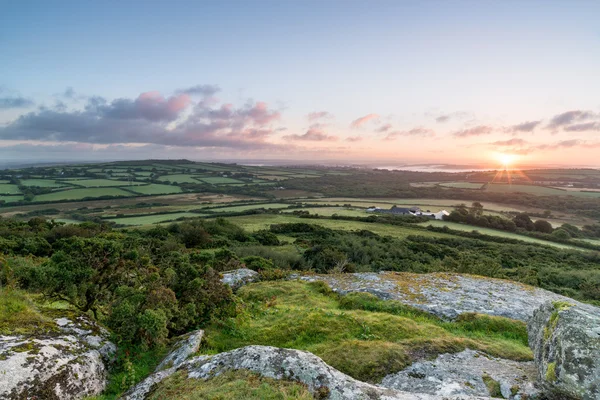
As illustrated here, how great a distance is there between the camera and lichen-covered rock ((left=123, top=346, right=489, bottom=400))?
625 cm

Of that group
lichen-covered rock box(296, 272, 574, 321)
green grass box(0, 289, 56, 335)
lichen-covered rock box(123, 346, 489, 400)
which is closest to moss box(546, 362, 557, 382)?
lichen-covered rock box(123, 346, 489, 400)

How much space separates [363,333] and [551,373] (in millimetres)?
5463

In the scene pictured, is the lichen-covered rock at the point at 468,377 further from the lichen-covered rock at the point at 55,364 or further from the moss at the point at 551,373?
the lichen-covered rock at the point at 55,364

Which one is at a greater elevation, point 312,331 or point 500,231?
point 312,331

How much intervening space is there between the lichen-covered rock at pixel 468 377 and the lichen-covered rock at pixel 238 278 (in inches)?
447

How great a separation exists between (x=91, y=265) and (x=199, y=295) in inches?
150

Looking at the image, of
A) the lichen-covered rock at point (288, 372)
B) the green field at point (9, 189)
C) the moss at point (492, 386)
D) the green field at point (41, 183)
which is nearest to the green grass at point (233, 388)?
the lichen-covered rock at point (288, 372)

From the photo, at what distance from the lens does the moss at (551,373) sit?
6174mm

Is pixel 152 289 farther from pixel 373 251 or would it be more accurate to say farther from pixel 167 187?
pixel 167 187

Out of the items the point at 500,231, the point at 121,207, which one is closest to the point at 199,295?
the point at 500,231

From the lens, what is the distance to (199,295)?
37.5 ft

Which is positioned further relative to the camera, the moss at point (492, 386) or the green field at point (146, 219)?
the green field at point (146, 219)

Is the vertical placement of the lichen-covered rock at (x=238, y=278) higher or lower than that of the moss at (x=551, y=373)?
lower

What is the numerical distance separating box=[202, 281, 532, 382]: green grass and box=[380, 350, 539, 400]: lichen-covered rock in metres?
0.35
